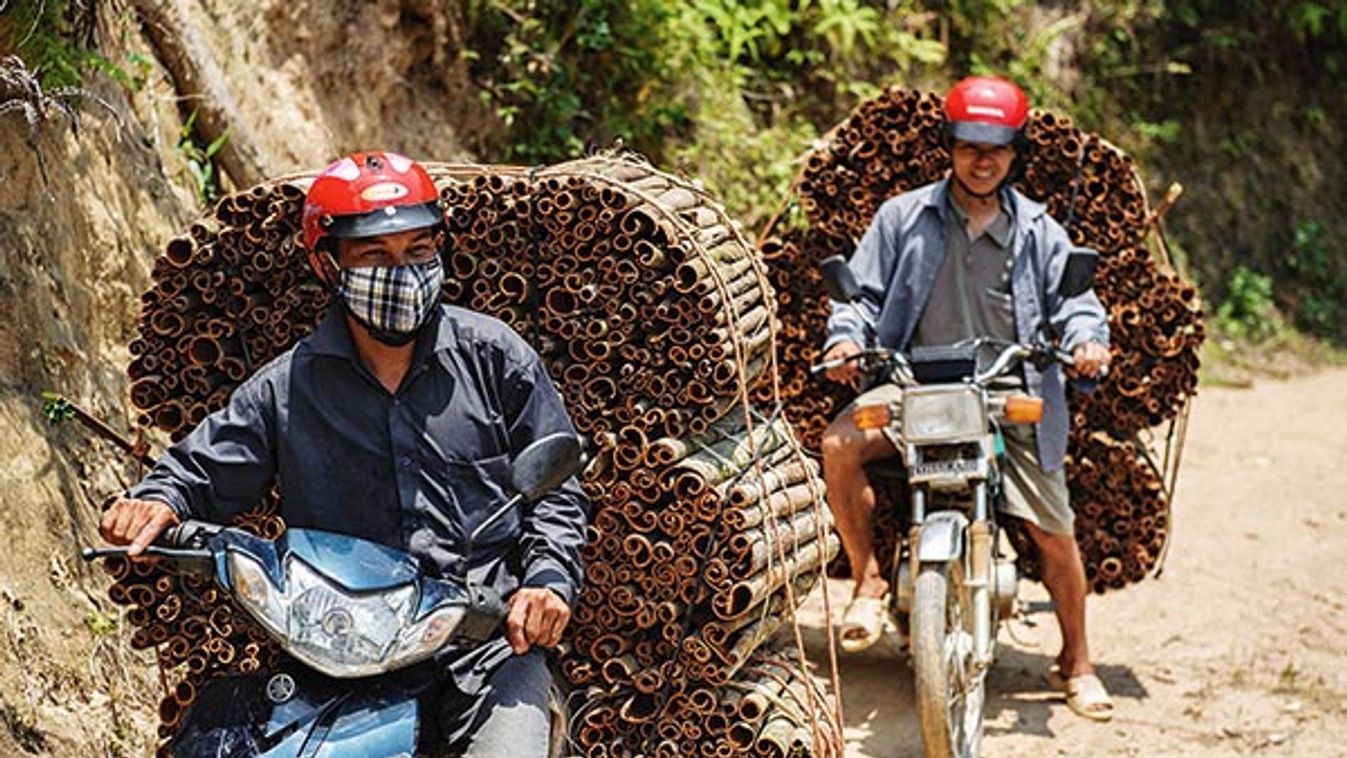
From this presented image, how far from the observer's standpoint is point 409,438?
15.7 ft

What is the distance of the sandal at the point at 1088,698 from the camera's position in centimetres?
734

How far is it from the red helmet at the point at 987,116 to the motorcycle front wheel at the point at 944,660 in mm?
1504

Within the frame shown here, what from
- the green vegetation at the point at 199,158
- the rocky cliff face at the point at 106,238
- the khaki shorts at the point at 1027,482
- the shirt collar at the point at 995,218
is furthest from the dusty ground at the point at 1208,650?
the green vegetation at the point at 199,158

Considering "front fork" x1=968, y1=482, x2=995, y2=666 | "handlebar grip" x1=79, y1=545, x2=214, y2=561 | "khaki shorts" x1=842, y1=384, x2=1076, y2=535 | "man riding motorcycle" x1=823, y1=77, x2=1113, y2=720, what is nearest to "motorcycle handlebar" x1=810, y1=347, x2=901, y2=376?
"man riding motorcycle" x1=823, y1=77, x2=1113, y2=720

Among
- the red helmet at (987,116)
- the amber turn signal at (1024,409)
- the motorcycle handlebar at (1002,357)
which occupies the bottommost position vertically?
the amber turn signal at (1024,409)

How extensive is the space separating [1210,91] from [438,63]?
809cm

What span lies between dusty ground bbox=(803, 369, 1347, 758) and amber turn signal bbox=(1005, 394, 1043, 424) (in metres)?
1.29

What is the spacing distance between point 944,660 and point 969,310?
5.01ft

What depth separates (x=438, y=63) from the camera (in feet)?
31.9

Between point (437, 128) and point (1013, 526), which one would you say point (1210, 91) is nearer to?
point (437, 128)

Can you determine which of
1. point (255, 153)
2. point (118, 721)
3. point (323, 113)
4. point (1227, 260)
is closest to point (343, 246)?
point (118, 721)

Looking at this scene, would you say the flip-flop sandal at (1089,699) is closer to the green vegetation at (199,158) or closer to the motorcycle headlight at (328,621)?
the motorcycle headlight at (328,621)

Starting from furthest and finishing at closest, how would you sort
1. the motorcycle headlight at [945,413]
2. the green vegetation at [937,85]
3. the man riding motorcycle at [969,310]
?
the green vegetation at [937,85], the man riding motorcycle at [969,310], the motorcycle headlight at [945,413]

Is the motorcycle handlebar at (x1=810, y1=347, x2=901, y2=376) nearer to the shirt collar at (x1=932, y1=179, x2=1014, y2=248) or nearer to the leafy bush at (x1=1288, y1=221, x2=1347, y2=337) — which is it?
the shirt collar at (x1=932, y1=179, x2=1014, y2=248)
